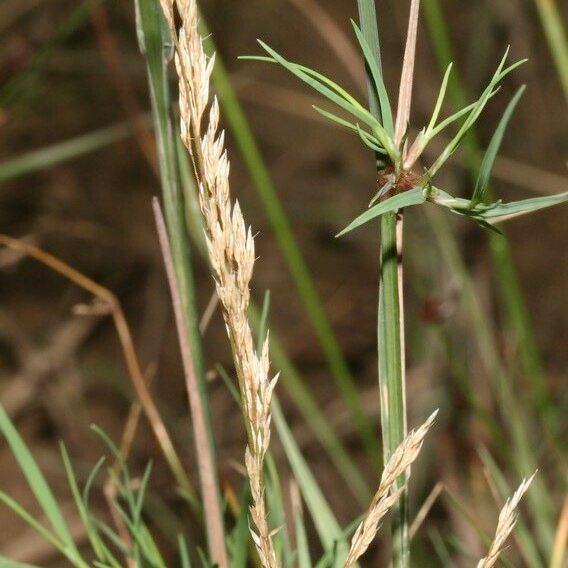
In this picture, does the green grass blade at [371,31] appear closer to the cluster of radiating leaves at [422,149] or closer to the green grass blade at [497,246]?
the cluster of radiating leaves at [422,149]

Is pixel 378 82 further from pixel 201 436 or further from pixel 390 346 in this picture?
pixel 201 436

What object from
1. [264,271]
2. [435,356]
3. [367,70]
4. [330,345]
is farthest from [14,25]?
[367,70]

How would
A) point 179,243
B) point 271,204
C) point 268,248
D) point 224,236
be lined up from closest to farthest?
point 224,236 → point 179,243 → point 271,204 → point 268,248

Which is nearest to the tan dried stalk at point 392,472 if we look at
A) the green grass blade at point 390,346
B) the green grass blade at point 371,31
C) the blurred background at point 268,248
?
the green grass blade at point 390,346

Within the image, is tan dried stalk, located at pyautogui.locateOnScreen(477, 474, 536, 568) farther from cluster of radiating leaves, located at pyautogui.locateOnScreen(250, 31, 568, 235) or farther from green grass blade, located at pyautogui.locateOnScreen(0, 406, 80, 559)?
green grass blade, located at pyautogui.locateOnScreen(0, 406, 80, 559)

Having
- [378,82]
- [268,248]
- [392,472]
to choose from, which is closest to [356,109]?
[378,82]

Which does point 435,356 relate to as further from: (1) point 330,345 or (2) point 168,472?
(1) point 330,345
